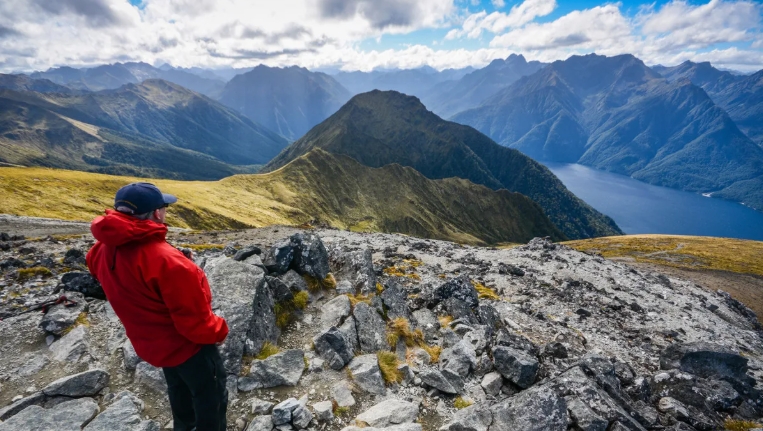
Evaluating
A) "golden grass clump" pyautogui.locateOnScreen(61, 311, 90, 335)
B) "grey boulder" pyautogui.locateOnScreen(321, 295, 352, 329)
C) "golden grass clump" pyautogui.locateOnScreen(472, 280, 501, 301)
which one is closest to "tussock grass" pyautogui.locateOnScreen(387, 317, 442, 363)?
"grey boulder" pyautogui.locateOnScreen(321, 295, 352, 329)

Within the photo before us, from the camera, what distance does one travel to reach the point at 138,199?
523 centimetres

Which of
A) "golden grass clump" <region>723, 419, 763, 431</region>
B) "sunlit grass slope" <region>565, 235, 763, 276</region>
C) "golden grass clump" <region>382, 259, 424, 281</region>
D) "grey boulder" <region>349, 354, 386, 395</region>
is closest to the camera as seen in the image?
"grey boulder" <region>349, 354, 386, 395</region>

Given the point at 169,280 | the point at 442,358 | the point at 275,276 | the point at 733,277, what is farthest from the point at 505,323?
the point at 733,277

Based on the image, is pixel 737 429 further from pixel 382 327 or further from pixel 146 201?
pixel 146 201

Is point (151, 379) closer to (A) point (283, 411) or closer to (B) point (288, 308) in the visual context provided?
(A) point (283, 411)

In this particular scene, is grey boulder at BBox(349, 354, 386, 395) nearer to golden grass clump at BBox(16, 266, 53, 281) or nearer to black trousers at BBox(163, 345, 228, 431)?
black trousers at BBox(163, 345, 228, 431)

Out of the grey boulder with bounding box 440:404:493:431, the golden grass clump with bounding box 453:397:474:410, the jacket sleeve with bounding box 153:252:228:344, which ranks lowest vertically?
the golden grass clump with bounding box 453:397:474:410

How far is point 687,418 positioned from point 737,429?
1973 millimetres

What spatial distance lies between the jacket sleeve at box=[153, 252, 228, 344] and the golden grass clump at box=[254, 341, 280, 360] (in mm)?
4740

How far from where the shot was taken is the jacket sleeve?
5.05 meters

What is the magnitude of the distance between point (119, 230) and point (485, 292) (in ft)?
78.8

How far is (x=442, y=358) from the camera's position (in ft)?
38.3

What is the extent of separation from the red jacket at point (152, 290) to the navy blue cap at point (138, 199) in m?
0.17

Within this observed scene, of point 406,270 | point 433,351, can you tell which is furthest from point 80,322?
point 406,270
